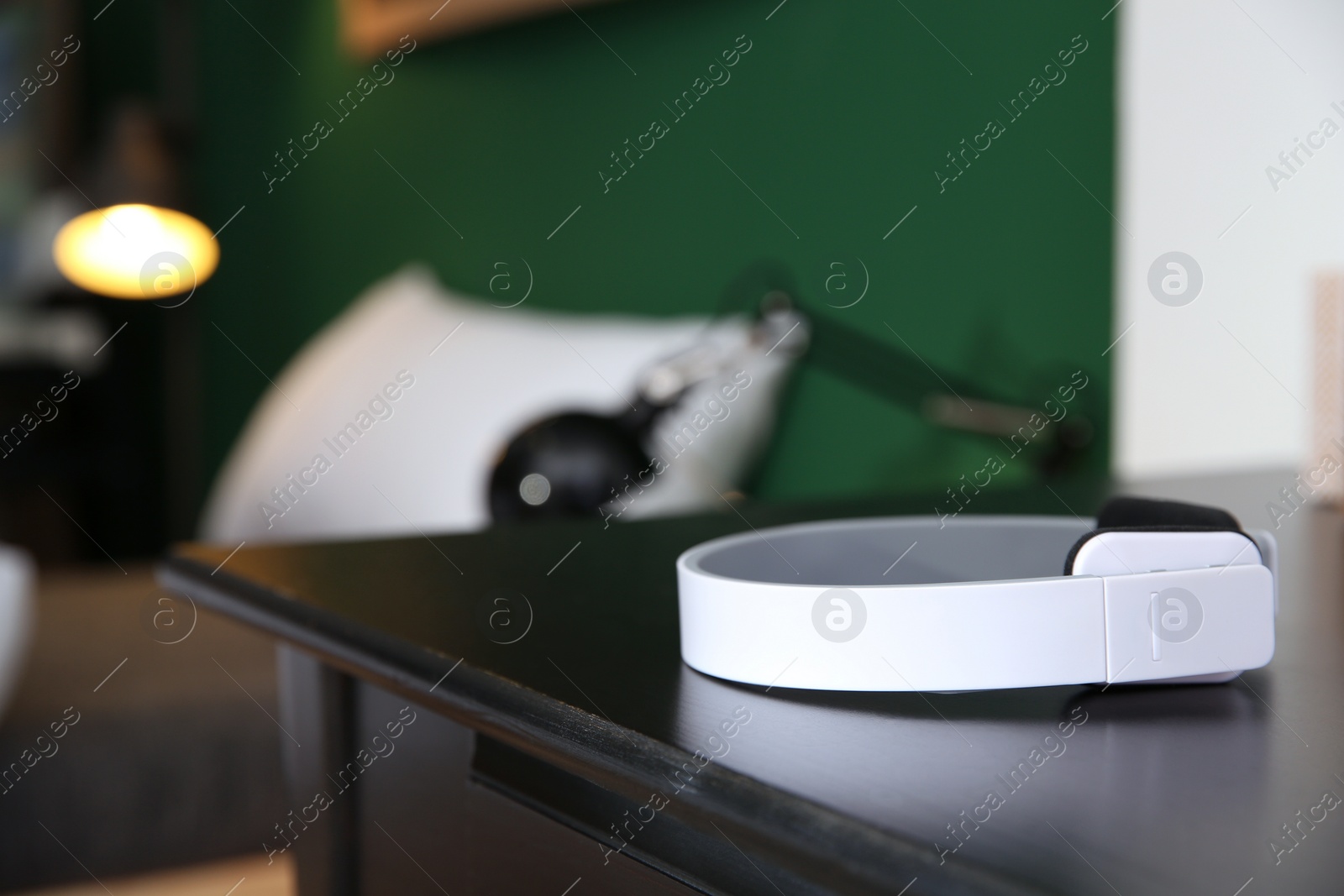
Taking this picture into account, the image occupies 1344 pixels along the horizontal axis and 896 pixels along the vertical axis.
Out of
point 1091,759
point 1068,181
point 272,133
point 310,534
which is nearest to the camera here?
point 1091,759

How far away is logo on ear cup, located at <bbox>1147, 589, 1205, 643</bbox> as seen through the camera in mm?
387

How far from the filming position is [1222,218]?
3.65 feet

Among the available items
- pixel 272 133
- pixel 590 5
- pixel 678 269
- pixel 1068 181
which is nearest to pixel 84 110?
pixel 272 133

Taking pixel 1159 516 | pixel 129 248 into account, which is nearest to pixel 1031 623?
pixel 1159 516

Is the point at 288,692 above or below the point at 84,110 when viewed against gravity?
below

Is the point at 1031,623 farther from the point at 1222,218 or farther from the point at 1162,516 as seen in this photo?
the point at 1222,218

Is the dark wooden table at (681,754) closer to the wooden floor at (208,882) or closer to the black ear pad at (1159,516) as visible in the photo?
the black ear pad at (1159,516)

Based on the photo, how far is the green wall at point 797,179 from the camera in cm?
130

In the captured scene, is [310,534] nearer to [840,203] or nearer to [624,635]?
[840,203]

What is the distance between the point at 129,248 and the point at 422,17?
94 centimetres

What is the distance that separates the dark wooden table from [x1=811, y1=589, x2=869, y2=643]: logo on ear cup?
0.02 meters

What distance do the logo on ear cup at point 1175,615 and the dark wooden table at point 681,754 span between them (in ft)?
0.07

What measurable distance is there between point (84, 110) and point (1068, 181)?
363 cm

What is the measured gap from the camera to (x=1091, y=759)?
13.4 inches
